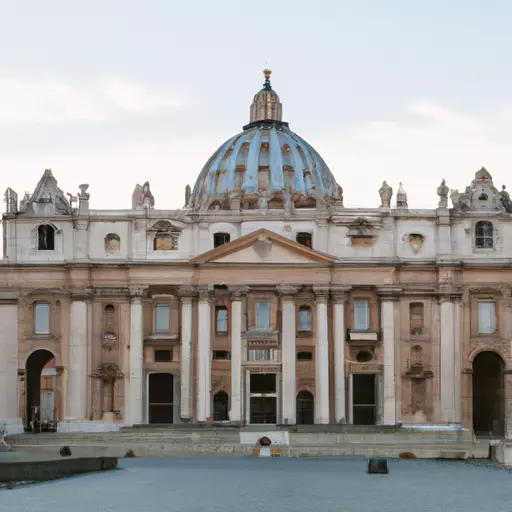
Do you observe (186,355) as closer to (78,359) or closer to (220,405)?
(220,405)

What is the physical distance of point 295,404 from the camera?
8750cm

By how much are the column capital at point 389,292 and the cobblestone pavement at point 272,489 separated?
16403 mm

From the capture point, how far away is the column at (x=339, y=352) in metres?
87.4

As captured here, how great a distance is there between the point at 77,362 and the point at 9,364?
3.76 meters

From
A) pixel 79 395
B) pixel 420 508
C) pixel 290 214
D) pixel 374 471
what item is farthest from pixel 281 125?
pixel 420 508

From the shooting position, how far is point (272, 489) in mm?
61781

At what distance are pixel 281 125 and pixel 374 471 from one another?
46028mm

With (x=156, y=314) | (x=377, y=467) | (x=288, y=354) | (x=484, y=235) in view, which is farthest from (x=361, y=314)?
(x=377, y=467)

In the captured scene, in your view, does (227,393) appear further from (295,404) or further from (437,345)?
(437,345)

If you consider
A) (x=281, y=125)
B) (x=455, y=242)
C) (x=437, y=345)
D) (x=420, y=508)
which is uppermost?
(x=281, y=125)

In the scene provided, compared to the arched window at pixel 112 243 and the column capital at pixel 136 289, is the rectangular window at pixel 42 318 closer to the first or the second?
the arched window at pixel 112 243

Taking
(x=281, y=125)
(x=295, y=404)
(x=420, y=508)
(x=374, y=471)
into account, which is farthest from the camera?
(x=281, y=125)

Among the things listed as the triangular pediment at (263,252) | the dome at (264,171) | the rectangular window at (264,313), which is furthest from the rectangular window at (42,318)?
the dome at (264,171)

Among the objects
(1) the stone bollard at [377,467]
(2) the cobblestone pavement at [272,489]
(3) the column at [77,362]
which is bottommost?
(2) the cobblestone pavement at [272,489]
